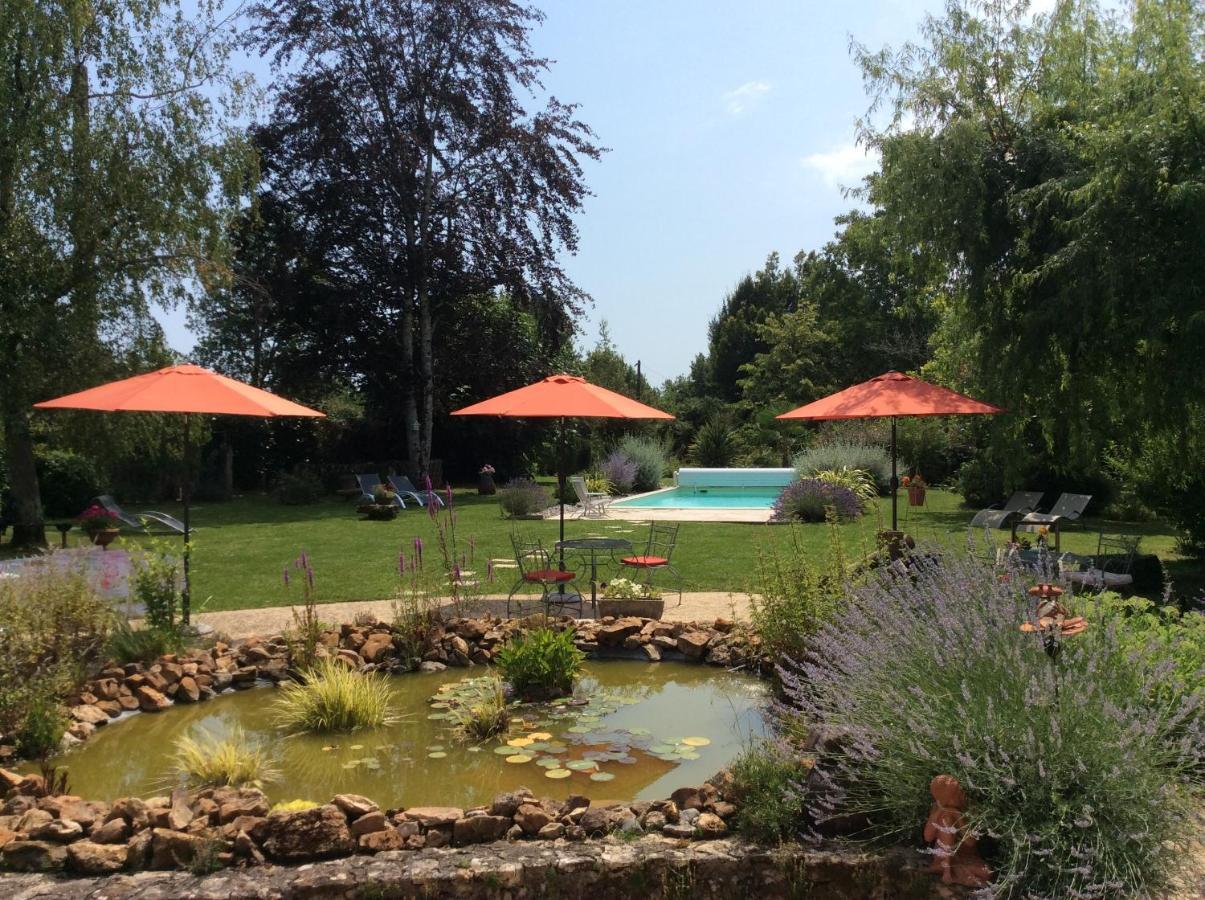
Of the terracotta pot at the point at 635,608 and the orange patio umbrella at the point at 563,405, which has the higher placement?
the orange patio umbrella at the point at 563,405

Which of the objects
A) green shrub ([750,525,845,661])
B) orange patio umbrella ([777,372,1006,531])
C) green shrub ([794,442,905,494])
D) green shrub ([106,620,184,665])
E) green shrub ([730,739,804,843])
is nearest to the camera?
green shrub ([730,739,804,843])

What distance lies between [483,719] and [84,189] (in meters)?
10.4

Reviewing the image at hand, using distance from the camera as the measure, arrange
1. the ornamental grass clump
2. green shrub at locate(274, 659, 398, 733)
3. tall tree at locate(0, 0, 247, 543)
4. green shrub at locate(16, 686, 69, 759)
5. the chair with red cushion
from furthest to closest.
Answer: tall tree at locate(0, 0, 247, 543) → the chair with red cushion → green shrub at locate(274, 659, 398, 733) → green shrub at locate(16, 686, 69, 759) → the ornamental grass clump

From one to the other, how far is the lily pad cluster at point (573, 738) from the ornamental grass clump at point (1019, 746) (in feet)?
4.48

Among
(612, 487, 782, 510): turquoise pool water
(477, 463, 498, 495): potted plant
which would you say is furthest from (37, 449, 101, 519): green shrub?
(612, 487, 782, 510): turquoise pool water

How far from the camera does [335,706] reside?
16.8 feet

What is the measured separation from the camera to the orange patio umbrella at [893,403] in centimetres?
789

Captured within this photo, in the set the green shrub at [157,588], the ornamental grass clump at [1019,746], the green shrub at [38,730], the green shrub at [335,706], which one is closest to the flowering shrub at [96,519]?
the green shrub at [157,588]

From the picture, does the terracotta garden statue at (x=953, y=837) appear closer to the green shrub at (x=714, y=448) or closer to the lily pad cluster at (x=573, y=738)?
the lily pad cluster at (x=573, y=738)

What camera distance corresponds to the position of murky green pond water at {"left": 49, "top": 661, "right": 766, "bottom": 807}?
4.33 meters

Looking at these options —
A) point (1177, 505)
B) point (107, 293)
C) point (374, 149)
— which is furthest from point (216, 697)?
point (374, 149)

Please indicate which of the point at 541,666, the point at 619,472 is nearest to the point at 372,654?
the point at 541,666

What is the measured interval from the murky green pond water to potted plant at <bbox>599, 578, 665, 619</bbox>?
1.44 metres

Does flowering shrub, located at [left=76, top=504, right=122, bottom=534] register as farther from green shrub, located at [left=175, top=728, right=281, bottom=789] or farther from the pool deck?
green shrub, located at [left=175, top=728, right=281, bottom=789]
